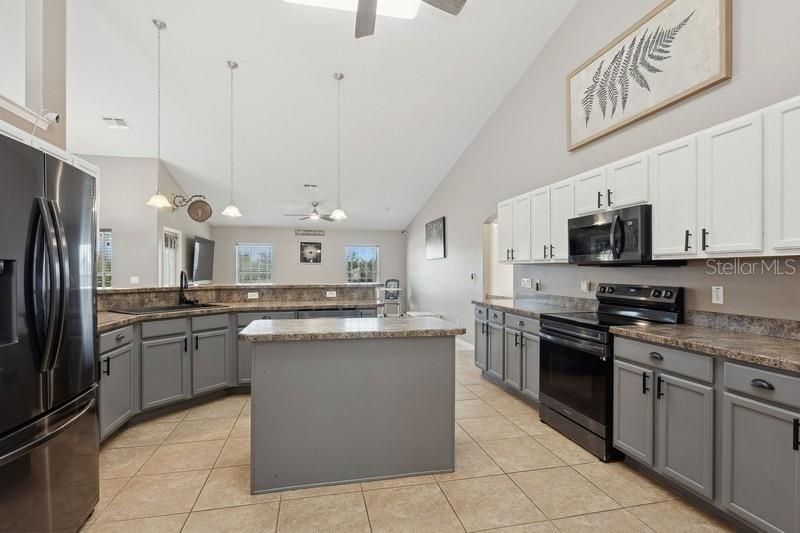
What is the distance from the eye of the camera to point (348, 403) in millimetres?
2312

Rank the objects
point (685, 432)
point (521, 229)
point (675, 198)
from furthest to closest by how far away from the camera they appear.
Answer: point (521, 229), point (675, 198), point (685, 432)

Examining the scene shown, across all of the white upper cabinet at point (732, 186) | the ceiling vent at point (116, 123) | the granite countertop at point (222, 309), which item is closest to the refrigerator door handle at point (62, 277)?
the granite countertop at point (222, 309)

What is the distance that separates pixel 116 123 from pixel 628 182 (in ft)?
20.6

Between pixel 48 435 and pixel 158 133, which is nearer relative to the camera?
pixel 48 435

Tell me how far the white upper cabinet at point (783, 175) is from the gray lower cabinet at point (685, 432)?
0.86m

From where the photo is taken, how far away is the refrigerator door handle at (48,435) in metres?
1.46

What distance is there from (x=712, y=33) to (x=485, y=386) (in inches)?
141

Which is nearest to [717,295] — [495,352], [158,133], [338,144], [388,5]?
[495,352]

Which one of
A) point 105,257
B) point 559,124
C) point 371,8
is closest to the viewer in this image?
point 371,8

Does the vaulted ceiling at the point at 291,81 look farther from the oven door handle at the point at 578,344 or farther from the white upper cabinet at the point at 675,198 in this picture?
the oven door handle at the point at 578,344

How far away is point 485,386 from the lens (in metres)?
4.35

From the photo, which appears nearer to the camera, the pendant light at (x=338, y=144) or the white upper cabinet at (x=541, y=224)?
the white upper cabinet at (x=541, y=224)

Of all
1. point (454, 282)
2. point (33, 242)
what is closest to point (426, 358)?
point (33, 242)

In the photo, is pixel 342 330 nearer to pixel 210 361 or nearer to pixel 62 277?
pixel 62 277
